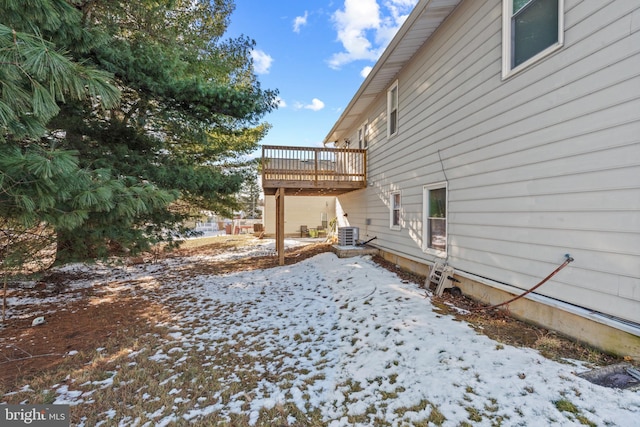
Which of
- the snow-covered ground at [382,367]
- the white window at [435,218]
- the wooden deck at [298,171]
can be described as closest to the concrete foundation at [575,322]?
the snow-covered ground at [382,367]

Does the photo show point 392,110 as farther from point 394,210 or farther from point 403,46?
point 394,210

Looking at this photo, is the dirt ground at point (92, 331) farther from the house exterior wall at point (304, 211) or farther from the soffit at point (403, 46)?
the house exterior wall at point (304, 211)

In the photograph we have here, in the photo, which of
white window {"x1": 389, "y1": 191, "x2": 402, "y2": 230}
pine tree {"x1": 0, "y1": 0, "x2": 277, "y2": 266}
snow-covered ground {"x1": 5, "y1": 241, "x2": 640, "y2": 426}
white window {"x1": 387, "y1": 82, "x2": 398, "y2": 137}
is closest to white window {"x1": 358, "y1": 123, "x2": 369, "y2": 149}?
white window {"x1": 387, "y1": 82, "x2": 398, "y2": 137}

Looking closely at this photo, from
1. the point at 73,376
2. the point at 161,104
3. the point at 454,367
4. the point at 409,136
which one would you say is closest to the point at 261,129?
the point at 161,104

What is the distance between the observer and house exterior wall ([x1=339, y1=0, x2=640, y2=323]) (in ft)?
8.08

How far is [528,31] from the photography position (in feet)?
11.4

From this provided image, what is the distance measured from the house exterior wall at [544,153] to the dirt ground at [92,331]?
18.8 inches

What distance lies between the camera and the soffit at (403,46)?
15.9ft

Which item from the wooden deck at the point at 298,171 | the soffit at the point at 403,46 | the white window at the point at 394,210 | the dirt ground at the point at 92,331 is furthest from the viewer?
the wooden deck at the point at 298,171

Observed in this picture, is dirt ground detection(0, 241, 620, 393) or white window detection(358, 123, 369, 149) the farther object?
white window detection(358, 123, 369, 149)

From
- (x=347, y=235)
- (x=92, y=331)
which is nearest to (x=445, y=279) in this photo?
(x=347, y=235)

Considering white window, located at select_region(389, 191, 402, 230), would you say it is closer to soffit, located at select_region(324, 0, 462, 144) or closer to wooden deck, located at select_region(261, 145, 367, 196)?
wooden deck, located at select_region(261, 145, 367, 196)

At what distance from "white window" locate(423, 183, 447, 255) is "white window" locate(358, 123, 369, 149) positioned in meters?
4.47

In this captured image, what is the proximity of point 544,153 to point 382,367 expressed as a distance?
9.79 feet
